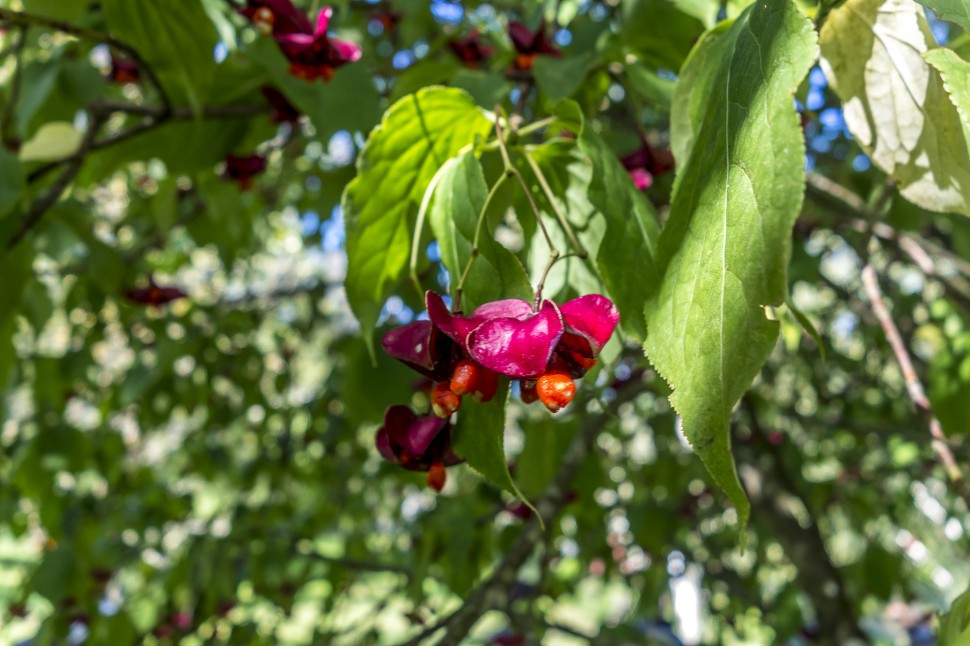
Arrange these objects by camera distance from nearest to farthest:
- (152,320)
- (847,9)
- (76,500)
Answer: (847,9) < (152,320) < (76,500)

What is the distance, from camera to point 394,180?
102cm

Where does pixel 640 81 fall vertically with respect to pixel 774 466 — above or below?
above

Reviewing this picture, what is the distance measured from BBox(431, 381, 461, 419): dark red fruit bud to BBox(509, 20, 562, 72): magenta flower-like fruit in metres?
0.93

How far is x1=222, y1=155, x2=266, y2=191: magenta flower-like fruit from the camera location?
192 cm

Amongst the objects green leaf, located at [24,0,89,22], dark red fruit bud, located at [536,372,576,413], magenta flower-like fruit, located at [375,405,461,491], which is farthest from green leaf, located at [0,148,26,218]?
dark red fruit bud, located at [536,372,576,413]

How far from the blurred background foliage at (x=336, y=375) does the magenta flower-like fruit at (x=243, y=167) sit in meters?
0.02

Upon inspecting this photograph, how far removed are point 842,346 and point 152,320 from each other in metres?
3.37

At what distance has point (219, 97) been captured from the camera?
1.67 metres

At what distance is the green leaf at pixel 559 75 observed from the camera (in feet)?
3.94

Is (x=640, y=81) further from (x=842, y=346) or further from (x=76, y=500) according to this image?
(x=842, y=346)

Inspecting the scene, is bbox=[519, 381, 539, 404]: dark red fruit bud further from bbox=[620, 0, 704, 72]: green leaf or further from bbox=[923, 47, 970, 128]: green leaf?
bbox=[620, 0, 704, 72]: green leaf

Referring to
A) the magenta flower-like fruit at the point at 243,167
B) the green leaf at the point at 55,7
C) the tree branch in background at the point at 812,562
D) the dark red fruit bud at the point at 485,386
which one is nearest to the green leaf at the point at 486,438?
the dark red fruit bud at the point at 485,386

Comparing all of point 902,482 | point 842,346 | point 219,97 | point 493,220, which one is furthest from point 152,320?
point 902,482

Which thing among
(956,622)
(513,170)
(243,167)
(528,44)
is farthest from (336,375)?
(956,622)
